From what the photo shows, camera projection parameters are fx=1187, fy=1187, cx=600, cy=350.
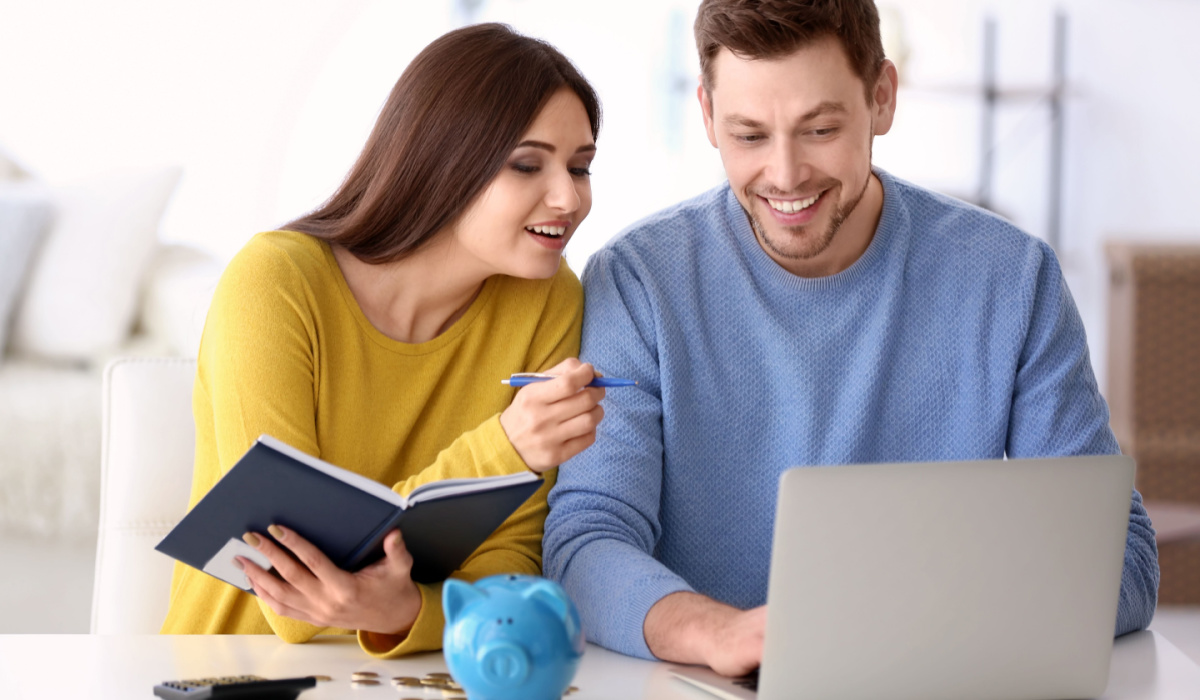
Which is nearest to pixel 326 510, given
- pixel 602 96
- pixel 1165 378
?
pixel 1165 378

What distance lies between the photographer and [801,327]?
144 cm

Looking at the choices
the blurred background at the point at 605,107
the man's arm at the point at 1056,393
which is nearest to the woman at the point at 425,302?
the man's arm at the point at 1056,393

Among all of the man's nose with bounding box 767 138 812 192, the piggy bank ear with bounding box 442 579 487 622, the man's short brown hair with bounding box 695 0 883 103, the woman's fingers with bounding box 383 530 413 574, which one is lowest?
the woman's fingers with bounding box 383 530 413 574

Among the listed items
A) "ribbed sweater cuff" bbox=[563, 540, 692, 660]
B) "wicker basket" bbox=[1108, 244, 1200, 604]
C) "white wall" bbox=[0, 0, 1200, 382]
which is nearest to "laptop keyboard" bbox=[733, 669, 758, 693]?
"ribbed sweater cuff" bbox=[563, 540, 692, 660]

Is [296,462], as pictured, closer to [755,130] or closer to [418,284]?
[418,284]

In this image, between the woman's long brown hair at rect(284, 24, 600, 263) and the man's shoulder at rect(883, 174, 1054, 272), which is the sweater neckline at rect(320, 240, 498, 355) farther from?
the man's shoulder at rect(883, 174, 1054, 272)

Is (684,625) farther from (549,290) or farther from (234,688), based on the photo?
(549,290)

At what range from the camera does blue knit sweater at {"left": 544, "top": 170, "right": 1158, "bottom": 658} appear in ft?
4.58

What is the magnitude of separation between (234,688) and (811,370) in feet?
2.60

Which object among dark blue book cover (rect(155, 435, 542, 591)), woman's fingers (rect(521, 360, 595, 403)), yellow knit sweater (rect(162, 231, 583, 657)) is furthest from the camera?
yellow knit sweater (rect(162, 231, 583, 657))

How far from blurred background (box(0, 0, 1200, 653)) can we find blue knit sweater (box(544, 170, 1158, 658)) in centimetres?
180

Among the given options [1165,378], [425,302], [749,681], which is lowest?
[1165,378]

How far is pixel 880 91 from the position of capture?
1.48 metres

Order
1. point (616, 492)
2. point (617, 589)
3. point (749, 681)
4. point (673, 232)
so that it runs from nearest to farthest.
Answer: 1. point (749, 681)
2. point (617, 589)
3. point (616, 492)
4. point (673, 232)
